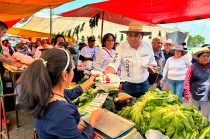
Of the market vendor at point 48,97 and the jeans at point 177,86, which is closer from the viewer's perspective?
the market vendor at point 48,97

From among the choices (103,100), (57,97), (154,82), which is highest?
(57,97)

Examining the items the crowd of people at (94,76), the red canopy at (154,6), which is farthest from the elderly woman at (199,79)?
the red canopy at (154,6)

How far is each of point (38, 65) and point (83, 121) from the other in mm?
601

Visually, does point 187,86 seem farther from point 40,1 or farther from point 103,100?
point 40,1

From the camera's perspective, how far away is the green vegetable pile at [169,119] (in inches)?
58.7

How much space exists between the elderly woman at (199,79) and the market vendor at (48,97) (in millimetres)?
2743

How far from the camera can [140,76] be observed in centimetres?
287

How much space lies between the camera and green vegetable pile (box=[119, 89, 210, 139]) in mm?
1492

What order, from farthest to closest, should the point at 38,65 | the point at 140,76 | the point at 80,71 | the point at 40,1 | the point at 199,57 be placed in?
the point at 80,71, the point at 40,1, the point at 199,57, the point at 140,76, the point at 38,65

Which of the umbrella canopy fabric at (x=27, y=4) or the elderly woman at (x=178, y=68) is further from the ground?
the umbrella canopy fabric at (x=27, y=4)

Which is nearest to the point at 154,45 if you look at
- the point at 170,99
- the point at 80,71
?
the point at 80,71

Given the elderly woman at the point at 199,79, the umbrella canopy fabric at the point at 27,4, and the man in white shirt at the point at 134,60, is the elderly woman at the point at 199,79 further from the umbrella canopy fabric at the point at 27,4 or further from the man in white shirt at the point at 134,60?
the umbrella canopy fabric at the point at 27,4

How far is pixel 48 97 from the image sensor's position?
3.82 feet

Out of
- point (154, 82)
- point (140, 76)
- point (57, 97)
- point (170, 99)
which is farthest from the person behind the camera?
point (154, 82)
